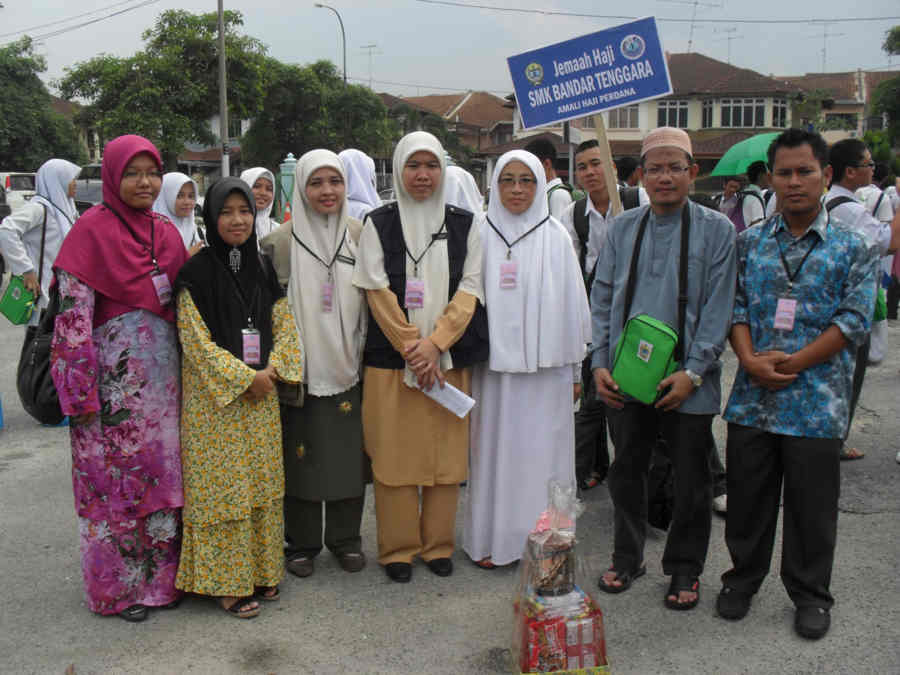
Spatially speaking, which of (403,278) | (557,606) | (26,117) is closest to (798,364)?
(557,606)

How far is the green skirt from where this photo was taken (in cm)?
360

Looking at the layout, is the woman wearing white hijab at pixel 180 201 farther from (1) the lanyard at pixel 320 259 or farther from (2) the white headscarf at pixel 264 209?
(1) the lanyard at pixel 320 259

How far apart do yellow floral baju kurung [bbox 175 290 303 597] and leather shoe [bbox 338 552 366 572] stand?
0.43 meters

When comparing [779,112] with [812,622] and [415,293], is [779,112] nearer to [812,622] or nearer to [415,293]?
[415,293]

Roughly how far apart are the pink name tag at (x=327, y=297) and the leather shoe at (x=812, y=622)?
7.56 feet

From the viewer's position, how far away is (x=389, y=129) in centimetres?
3700

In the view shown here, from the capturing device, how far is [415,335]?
3.50 m

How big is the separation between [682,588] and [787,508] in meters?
0.56

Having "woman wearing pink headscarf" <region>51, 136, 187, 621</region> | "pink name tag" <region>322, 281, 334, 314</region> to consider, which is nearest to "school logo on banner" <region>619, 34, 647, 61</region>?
"pink name tag" <region>322, 281, 334, 314</region>

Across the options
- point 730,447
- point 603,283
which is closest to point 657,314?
point 603,283

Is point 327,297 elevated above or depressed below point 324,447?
above

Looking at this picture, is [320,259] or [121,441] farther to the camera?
[320,259]

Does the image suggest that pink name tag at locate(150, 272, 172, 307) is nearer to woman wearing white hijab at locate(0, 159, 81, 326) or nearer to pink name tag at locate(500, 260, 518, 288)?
pink name tag at locate(500, 260, 518, 288)

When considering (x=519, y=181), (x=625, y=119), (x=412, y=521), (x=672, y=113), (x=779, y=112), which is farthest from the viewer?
(x=625, y=119)
